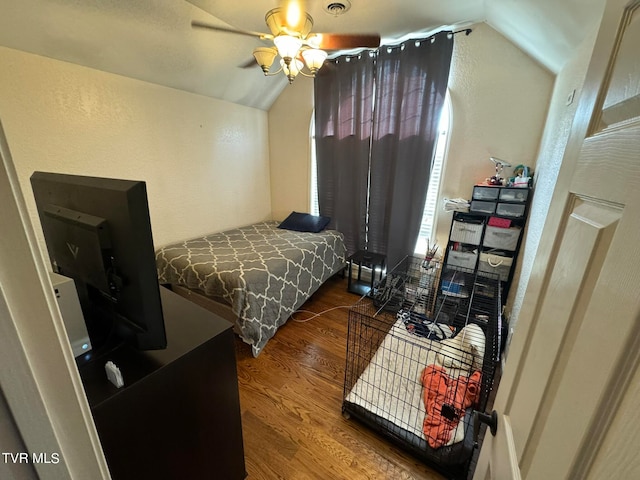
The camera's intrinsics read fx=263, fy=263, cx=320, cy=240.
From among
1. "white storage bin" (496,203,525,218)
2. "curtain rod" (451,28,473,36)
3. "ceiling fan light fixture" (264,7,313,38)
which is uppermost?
"curtain rod" (451,28,473,36)

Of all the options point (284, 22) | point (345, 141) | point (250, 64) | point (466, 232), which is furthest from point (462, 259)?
point (250, 64)

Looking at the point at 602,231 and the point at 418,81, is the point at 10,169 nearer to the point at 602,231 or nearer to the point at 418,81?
the point at 602,231

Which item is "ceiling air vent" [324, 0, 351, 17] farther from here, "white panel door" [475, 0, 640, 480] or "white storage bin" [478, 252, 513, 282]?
"white storage bin" [478, 252, 513, 282]

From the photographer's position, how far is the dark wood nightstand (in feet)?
9.56

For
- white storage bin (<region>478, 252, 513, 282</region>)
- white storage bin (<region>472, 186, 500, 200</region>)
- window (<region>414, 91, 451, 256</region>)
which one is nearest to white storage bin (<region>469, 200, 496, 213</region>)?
white storage bin (<region>472, 186, 500, 200</region>)

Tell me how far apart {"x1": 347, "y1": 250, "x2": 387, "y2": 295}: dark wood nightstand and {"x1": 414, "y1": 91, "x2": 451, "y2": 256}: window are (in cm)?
43

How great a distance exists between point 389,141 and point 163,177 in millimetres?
2344

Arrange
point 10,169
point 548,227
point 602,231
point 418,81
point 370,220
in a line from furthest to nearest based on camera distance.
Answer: point 370,220 < point 418,81 < point 548,227 < point 602,231 < point 10,169

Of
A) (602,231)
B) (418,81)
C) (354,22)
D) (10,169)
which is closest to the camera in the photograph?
(10,169)

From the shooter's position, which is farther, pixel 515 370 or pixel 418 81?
pixel 418 81

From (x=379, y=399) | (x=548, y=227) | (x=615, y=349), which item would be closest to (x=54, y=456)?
(x=615, y=349)

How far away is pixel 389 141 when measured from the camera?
2.78 m

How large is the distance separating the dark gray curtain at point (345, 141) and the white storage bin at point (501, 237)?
1.28m

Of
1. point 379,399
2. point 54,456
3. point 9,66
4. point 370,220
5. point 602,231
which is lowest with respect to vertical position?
point 379,399
